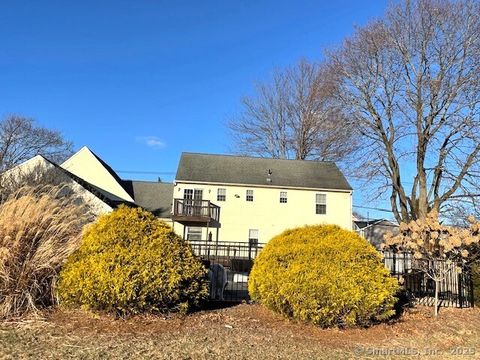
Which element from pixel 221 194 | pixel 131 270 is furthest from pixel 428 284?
pixel 221 194

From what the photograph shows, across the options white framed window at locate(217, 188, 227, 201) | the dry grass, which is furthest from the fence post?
white framed window at locate(217, 188, 227, 201)

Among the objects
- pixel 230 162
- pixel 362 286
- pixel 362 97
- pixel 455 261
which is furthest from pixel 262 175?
pixel 362 286

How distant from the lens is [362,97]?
2016 centimetres

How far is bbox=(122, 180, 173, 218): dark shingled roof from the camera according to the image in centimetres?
2841

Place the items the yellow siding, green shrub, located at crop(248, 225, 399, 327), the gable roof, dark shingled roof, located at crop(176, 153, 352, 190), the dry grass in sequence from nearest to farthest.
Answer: the dry grass → green shrub, located at crop(248, 225, 399, 327) → the yellow siding → dark shingled roof, located at crop(176, 153, 352, 190) → the gable roof

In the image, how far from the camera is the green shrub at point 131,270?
523 cm

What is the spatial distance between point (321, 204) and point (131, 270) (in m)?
21.5

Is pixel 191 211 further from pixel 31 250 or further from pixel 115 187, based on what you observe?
pixel 31 250

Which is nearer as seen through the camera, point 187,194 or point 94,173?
point 187,194

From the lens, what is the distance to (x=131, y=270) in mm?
5309

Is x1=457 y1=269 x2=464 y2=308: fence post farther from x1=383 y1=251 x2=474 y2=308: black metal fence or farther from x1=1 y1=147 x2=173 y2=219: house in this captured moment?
x1=1 y1=147 x2=173 y2=219: house

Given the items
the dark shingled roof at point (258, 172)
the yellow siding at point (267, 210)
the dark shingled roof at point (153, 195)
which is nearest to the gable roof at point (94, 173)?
the dark shingled roof at point (153, 195)

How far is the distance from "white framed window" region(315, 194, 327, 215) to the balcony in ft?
22.5

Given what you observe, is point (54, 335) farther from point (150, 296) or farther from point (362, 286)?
point (362, 286)
